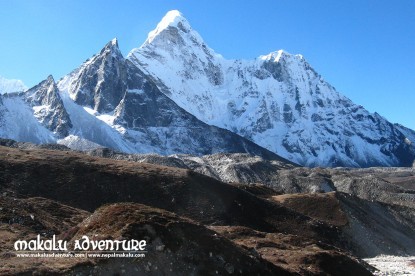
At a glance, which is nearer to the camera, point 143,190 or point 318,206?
point 143,190

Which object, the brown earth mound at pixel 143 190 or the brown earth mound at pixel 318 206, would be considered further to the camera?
the brown earth mound at pixel 318 206

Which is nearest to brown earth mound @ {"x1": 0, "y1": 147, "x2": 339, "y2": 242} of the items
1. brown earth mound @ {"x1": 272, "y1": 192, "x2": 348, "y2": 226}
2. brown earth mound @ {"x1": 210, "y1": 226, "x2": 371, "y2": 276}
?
brown earth mound @ {"x1": 272, "y1": 192, "x2": 348, "y2": 226}

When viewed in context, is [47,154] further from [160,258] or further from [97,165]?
[160,258]

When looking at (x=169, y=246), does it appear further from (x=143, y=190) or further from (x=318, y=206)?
(x=318, y=206)

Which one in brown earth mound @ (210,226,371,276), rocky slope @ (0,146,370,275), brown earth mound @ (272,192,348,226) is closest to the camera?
rocky slope @ (0,146,370,275)

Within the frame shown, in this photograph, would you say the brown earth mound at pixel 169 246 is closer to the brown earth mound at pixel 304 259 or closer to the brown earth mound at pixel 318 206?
the brown earth mound at pixel 304 259

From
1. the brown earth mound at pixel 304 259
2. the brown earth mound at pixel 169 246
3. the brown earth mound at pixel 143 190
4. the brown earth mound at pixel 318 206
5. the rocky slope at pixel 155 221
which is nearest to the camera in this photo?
the brown earth mound at pixel 169 246

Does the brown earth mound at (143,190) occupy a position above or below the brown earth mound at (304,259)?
above

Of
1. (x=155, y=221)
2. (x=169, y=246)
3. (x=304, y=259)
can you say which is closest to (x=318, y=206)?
(x=304, y=259)

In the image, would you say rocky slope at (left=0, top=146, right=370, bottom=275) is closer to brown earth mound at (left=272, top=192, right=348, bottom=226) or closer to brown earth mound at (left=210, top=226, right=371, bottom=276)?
brown earth mound at (left=210, top=226, right=371, bottom=276)

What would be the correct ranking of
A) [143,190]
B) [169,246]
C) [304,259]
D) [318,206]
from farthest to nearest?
[318,206] < [143,190] < [304,259] < [169,246]

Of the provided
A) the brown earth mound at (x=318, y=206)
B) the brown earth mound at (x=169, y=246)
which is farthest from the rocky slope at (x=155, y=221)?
the brown earth mound at (x=318, y=206)

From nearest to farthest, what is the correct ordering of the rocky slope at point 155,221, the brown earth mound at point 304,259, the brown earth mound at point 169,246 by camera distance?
the brown earth mound at point 169,246 < the rocky slope at point 155,221 < the brown earth mound at point 304,259

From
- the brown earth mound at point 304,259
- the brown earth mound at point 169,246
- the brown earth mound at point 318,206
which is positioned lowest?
the brown earth mound at point 304,259
